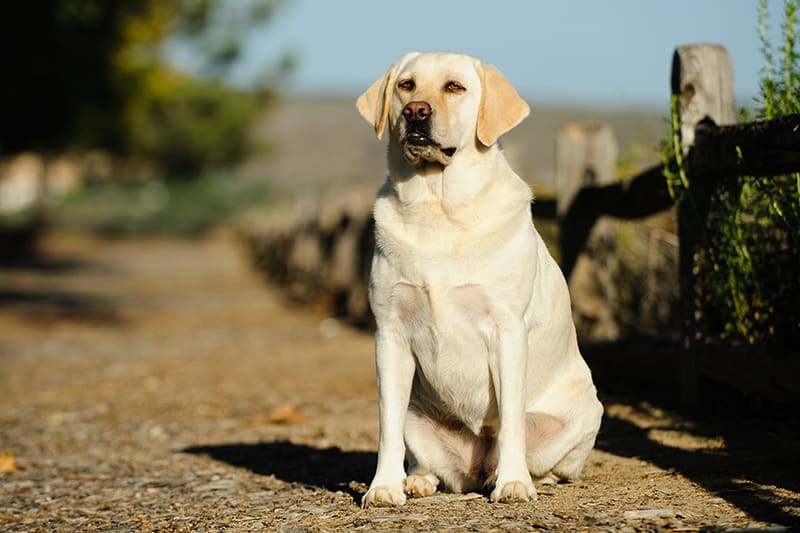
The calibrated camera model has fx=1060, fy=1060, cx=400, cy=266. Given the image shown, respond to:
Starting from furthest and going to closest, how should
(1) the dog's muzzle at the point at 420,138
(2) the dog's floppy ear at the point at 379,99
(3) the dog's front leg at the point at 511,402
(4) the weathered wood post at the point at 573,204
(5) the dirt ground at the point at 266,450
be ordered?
(4) the weathered wood post at the point at 573,204
(2) the dog's floppy ear at the point at 379,99
(1) the dog's muzzle at the point at 420,138
(3) the dog's front leg at the point at 511,402
(5) the dirt ground at the point at 266,450

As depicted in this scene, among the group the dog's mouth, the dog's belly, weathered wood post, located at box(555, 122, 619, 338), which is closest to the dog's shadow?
the dog's belly

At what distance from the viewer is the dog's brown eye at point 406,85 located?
14.0 ft

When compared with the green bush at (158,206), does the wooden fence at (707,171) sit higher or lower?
higher

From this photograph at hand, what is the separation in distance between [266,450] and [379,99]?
90.7 inches

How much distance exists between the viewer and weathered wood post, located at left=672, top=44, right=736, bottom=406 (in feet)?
17.6

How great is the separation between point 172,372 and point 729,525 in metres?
6.91

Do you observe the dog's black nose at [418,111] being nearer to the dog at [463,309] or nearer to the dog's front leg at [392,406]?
the dog at [463,309]

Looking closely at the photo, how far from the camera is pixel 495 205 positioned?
4.10 m

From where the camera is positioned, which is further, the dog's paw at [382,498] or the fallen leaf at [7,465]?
the fallen leaf at [7,465]

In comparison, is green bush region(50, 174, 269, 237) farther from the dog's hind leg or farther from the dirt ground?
the dog's hind leg

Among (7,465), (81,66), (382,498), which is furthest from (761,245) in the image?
(81,66)

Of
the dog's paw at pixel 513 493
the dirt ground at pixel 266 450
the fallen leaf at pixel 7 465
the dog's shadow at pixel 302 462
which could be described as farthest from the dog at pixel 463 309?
the fallen leaf at pixel 7 465

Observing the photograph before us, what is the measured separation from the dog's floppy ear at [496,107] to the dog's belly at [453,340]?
2.16ft

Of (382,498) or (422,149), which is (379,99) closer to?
(422,149)
